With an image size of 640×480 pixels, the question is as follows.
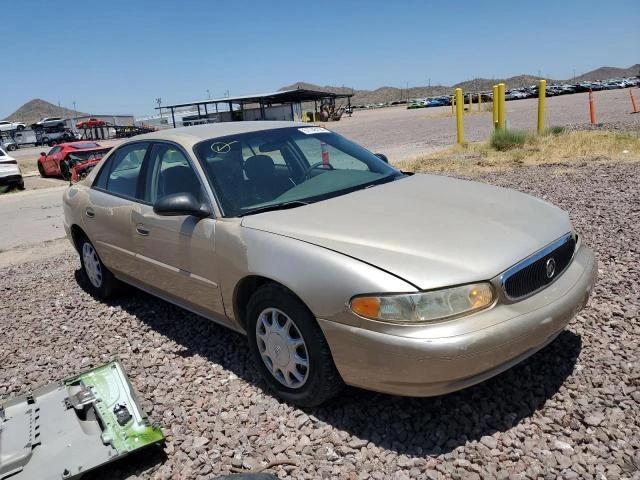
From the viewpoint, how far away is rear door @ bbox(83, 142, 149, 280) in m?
4.35

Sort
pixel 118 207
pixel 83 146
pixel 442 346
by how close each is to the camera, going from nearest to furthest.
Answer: pixel 442 346
pixel 118 207
pixel 83 146

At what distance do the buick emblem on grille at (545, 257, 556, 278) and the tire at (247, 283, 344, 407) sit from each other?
→ 3.99 ft

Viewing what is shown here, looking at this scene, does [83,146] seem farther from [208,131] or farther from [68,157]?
[208,131]

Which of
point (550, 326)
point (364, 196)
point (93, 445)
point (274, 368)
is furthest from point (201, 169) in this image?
point (550, 326)

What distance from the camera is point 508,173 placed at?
9828 millimetres

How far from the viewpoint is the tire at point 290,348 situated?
285 centimetres

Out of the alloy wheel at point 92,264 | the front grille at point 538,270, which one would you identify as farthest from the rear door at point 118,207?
the front grille at point 538,270

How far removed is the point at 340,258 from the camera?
2725 millimetres

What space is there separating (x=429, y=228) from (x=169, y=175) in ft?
6.70

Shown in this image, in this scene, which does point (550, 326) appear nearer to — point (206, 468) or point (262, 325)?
point (262, 325)

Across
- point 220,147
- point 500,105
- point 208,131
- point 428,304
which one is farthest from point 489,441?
point 500,105

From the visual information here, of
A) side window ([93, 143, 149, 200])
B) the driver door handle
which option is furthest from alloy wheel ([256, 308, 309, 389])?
side window ([93, 143, 149, 200])

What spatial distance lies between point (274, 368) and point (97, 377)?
1.14 meters

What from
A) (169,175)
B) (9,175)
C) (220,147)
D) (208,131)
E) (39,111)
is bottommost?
(9,175)
